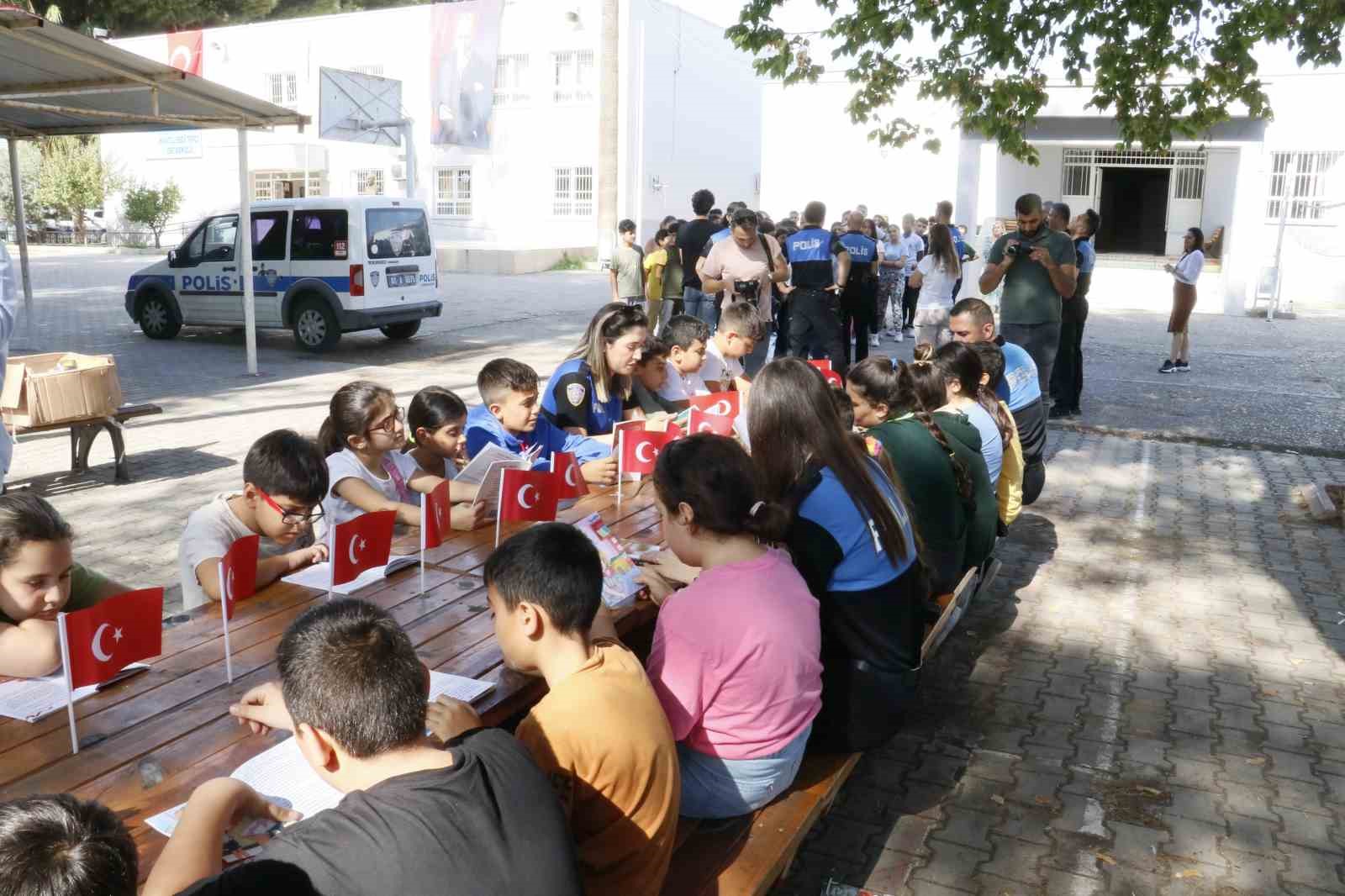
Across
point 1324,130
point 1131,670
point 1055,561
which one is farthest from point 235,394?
point 1324,130

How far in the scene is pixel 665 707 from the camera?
2.57 meters

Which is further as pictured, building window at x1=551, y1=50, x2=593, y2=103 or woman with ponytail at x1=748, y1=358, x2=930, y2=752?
building window at x1=551, y1=50, x2=593, y2=103

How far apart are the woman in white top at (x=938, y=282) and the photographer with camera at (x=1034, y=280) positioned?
189 cm

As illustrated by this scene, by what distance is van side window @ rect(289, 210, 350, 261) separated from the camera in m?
13.2

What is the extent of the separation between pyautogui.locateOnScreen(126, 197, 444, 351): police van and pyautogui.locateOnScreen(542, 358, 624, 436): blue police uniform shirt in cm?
829

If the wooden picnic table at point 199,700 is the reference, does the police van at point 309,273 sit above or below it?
above

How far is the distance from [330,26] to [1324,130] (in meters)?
26.3

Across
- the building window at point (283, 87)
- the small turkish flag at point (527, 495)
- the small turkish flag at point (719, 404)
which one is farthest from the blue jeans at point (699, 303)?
the building window at point (283, 87)

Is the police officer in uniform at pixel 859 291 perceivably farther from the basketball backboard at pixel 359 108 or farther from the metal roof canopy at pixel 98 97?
the basketball backboard at pixel 359 108

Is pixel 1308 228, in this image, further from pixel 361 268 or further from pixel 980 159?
pixel 361 268

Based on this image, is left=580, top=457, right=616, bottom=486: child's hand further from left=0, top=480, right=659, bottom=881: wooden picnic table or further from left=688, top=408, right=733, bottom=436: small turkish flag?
left=0, top=480, right=659, bottom=881: wooden picnic table

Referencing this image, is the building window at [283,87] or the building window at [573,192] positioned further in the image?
the building window at [283,87]

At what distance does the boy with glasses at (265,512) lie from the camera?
10.6ft

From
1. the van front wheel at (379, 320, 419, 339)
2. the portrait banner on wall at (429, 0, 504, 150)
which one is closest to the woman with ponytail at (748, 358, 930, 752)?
the van front wheel at (379, 320, 419, 339)
